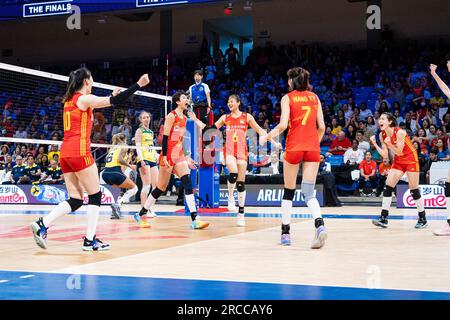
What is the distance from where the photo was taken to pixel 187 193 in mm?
9297

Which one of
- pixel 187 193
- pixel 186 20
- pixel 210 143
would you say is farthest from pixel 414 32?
pixel 187 193

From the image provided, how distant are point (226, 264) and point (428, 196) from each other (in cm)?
1007

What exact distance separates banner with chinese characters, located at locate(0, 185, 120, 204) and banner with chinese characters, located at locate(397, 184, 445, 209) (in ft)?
25.3

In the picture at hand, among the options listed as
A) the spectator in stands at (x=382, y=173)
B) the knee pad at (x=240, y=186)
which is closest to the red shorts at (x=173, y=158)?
the knee pad at (x=240, y=186)

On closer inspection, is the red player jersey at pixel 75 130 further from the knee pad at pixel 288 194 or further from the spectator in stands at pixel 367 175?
the spectator in stands at pixel 367 175

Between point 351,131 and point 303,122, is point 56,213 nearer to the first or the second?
point 303,122

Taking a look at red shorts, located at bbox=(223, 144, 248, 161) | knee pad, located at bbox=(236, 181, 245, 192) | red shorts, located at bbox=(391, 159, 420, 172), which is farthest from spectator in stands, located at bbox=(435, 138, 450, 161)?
knee pad, located at bbox=(236, 181, 245, 192)

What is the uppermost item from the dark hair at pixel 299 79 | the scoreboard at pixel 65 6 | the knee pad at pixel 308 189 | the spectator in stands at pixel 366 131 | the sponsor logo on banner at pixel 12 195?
the scoreboard at pixel 65 6

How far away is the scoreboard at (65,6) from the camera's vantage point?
1761 cm

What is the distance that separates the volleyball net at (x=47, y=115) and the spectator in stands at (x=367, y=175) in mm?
5474

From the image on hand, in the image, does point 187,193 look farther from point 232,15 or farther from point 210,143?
point 232,15

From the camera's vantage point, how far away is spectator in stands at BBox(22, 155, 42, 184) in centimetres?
1825

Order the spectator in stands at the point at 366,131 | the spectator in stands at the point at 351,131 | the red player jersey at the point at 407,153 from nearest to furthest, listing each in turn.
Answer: the red player jersey at the point at 407,153, the spectator in stands at the point at 366,131, the spectator in stands at the point at 351,131

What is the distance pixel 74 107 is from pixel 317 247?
3.27 m
